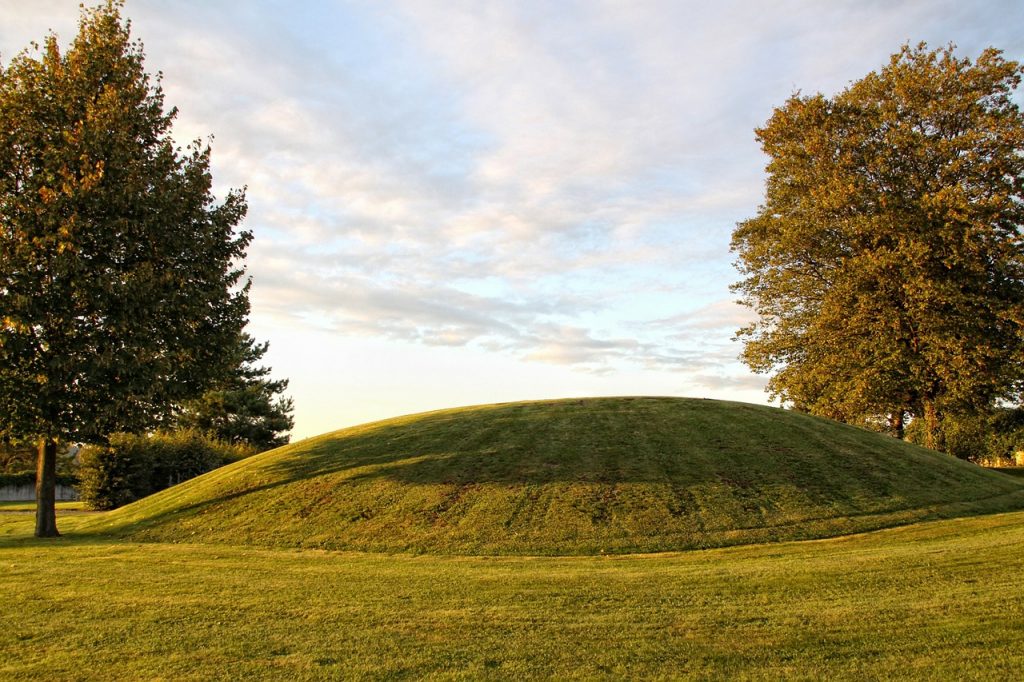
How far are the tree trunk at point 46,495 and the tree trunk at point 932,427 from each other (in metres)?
38.5

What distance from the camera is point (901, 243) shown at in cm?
3225

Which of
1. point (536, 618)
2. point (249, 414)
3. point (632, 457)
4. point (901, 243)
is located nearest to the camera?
point (536, 618)

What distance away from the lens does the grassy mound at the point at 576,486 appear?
18.5 metres

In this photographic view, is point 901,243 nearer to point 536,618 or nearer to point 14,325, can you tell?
point 536,618

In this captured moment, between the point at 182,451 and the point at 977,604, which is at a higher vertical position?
the point at 182,451

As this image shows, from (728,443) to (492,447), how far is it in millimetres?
8290

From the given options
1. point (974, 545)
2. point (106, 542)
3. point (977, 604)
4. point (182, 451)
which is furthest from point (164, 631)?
point (182, 451)

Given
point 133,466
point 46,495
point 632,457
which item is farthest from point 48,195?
point 632,457

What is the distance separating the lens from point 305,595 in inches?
460

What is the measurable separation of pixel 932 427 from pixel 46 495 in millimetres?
39624

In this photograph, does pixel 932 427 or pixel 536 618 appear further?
pixel 932 427

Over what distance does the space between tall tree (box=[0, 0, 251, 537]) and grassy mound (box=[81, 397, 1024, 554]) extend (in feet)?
14.7

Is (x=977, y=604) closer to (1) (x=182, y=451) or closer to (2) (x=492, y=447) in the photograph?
(2) (x=492, y=447)

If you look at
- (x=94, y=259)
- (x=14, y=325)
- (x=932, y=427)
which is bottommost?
(x=932, y=427)
